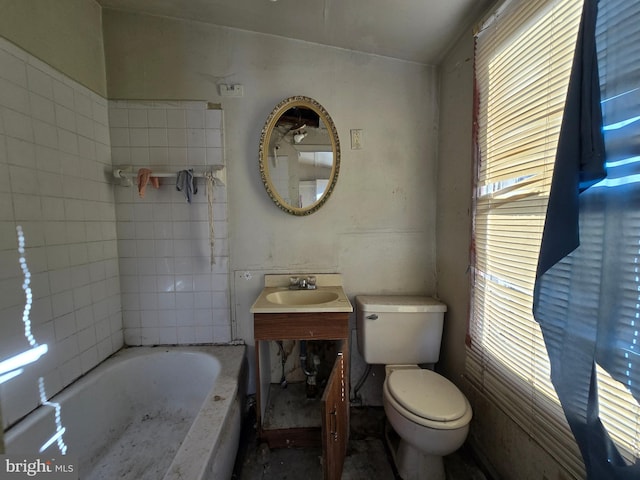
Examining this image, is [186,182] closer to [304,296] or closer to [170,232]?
[170,232]

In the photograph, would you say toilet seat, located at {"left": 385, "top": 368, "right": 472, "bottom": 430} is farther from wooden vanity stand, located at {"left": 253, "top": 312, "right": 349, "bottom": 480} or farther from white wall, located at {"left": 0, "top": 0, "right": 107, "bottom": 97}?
white wall, located at {"left": 0, "top": 0, "right": 107, "bottom": 97}

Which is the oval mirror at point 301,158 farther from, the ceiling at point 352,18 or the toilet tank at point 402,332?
the toilet tank at point 402,332

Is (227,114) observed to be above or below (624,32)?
above

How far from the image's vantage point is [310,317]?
138 cm

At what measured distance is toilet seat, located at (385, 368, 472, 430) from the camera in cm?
108

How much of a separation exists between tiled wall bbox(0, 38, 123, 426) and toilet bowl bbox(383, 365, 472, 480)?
1607mm

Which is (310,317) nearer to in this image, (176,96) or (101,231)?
(101,231)

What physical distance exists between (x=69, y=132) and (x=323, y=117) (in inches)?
53.4

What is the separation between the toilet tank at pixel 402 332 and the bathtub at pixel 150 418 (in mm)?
786

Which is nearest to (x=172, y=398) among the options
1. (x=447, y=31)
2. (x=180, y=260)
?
(x=180, y=260)

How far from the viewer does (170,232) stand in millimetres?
1682

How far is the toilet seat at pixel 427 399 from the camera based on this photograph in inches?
42.7
